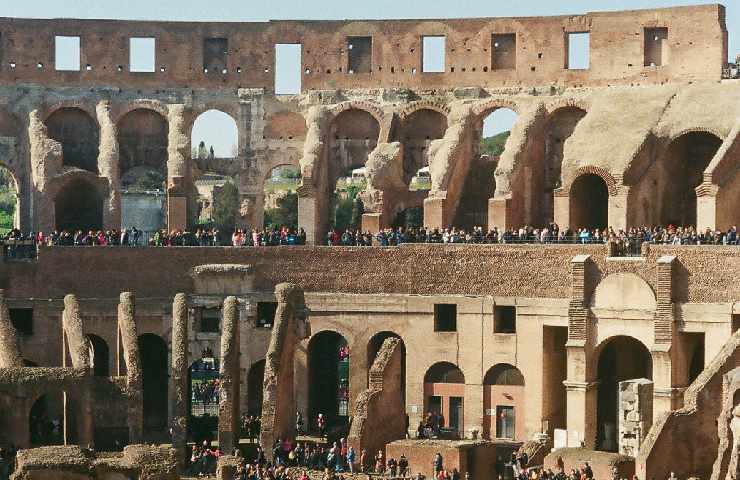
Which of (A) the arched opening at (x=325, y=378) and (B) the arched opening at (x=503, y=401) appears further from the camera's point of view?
(A) the arched opening at (x=325, y=378)

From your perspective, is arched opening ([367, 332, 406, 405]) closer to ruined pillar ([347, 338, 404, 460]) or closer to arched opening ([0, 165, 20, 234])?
ruined pillar ([347, 338, 404, 460])

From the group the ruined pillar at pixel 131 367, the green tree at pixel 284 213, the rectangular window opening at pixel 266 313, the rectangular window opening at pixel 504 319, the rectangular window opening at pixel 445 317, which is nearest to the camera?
the ruined pillar at pixel 131 367

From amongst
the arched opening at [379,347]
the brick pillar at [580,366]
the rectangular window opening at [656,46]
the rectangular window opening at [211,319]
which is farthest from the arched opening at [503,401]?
the rectangular window opening at [656,46]

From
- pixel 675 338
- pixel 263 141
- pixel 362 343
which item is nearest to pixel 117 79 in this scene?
pixel 263 141

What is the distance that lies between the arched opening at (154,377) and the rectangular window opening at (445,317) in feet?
29.6

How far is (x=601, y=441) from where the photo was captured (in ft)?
165

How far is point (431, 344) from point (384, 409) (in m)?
3.90

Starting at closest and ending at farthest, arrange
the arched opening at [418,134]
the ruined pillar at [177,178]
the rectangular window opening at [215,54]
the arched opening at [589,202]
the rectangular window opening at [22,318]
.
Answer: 1. the rectangular window opening at [22,318]
2. the arched opening at [589,202]
3. the ruined pillar at [177,178]
4. the arched opening at [418,134]
5. the rectangular window opening at [215,54]

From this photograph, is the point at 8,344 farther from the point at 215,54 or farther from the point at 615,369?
the point at 615,369

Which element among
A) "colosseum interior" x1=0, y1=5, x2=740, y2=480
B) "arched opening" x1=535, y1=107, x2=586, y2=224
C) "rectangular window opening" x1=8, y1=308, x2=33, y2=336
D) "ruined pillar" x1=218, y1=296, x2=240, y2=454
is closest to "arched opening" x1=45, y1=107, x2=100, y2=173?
"colosseum interior" x1=0, y1=5, x2=740, y2=480

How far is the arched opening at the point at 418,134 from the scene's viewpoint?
60188mm

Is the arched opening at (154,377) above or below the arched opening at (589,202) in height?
below

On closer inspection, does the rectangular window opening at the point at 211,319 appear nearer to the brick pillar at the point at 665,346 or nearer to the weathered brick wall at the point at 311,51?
the weathered brick wall at the point at 311,51

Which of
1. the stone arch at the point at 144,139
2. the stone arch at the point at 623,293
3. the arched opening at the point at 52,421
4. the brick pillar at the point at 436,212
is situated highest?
the stone arch at the point at 144,139
